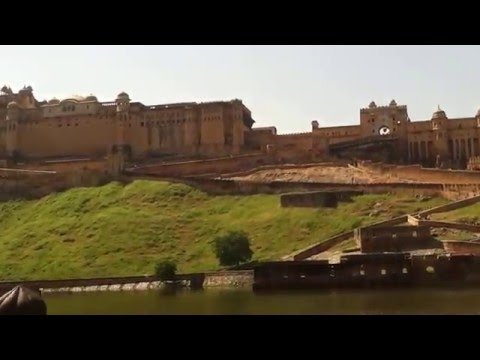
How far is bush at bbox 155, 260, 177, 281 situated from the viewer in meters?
29.0

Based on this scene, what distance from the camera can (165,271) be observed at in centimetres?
2900

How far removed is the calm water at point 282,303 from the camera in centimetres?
1655

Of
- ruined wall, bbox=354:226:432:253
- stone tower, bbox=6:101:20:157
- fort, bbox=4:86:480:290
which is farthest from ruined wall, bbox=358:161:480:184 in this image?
stone tower, bbox=6:101:20:157

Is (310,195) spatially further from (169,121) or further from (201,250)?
(169,121)

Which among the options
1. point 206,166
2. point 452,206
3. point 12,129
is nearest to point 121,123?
point 12,129

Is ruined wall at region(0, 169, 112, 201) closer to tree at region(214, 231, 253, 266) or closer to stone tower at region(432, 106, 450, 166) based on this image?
tree at region(214, 231, 253, 266)

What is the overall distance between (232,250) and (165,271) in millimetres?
3147

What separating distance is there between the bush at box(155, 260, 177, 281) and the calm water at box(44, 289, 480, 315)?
8.96 feet

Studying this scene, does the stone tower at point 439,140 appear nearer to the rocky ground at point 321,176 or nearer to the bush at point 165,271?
the rocky ground at point 321,176

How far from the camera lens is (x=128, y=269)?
32156mm

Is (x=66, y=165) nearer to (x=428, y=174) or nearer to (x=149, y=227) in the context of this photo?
(x=149, y=227)

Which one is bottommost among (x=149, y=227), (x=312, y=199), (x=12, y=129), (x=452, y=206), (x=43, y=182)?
(x=149, y=227)

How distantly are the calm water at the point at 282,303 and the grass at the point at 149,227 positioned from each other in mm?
7230

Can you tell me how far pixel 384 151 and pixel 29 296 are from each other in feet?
153
